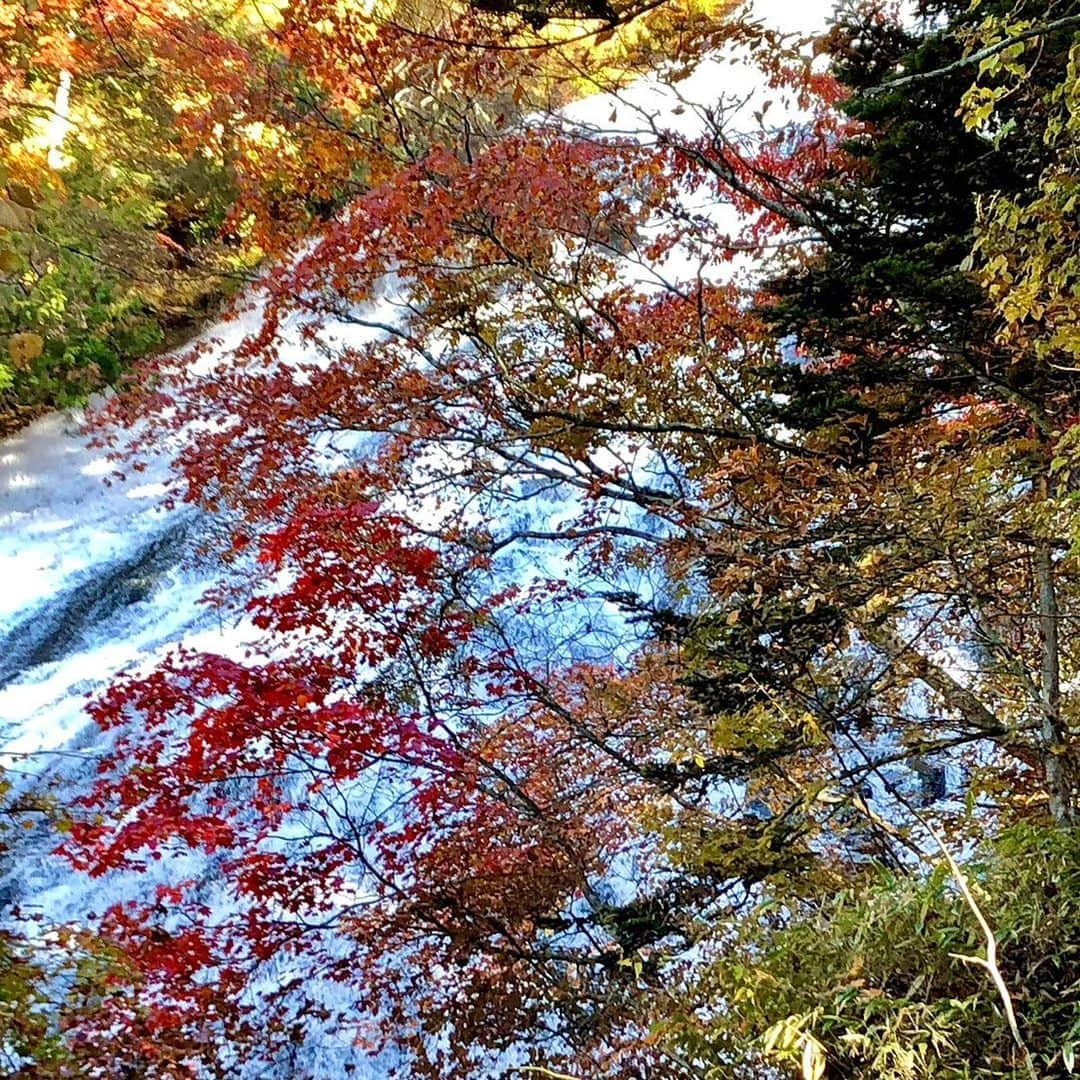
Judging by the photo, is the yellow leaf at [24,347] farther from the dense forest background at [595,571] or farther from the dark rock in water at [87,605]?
the dark rock in water at [87,605]

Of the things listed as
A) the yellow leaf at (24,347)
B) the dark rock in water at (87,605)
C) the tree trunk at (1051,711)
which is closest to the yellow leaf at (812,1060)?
the tree trunk at (1051,711)

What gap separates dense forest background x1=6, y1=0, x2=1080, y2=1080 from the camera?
119 inches

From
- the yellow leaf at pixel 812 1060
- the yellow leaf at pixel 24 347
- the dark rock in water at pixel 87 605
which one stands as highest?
the yellow leaf at pixel 24 347

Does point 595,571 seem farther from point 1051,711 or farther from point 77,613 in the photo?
point 77,613

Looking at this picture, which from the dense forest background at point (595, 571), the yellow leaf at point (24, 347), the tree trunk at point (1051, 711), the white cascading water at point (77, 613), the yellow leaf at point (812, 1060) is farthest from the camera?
the yellow leaf at point (24, 347)

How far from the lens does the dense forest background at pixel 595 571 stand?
9.96 feet

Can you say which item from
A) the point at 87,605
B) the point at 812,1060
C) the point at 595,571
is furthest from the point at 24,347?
the point at 812,1060

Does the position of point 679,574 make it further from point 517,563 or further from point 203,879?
point 203,879

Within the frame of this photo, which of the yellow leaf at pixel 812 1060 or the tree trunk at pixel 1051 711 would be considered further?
the tree trunk at pixel 1051 711

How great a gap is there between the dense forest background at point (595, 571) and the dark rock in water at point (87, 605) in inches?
28.3

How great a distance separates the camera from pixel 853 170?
16.7 feet

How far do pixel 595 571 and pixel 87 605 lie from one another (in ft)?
21.5

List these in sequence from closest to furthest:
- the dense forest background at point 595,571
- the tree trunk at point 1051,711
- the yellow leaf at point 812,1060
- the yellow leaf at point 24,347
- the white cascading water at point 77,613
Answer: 1. the yellow leaf at point 812,1060
2. the dense forest background at point 595,571
3. the tree trunk at point 1051,711
4. the white cascading water at point 77,613
5. the yellow leaf at point 24,347

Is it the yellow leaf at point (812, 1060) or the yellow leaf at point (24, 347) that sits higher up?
the yellow leaf at point (24, 347)
